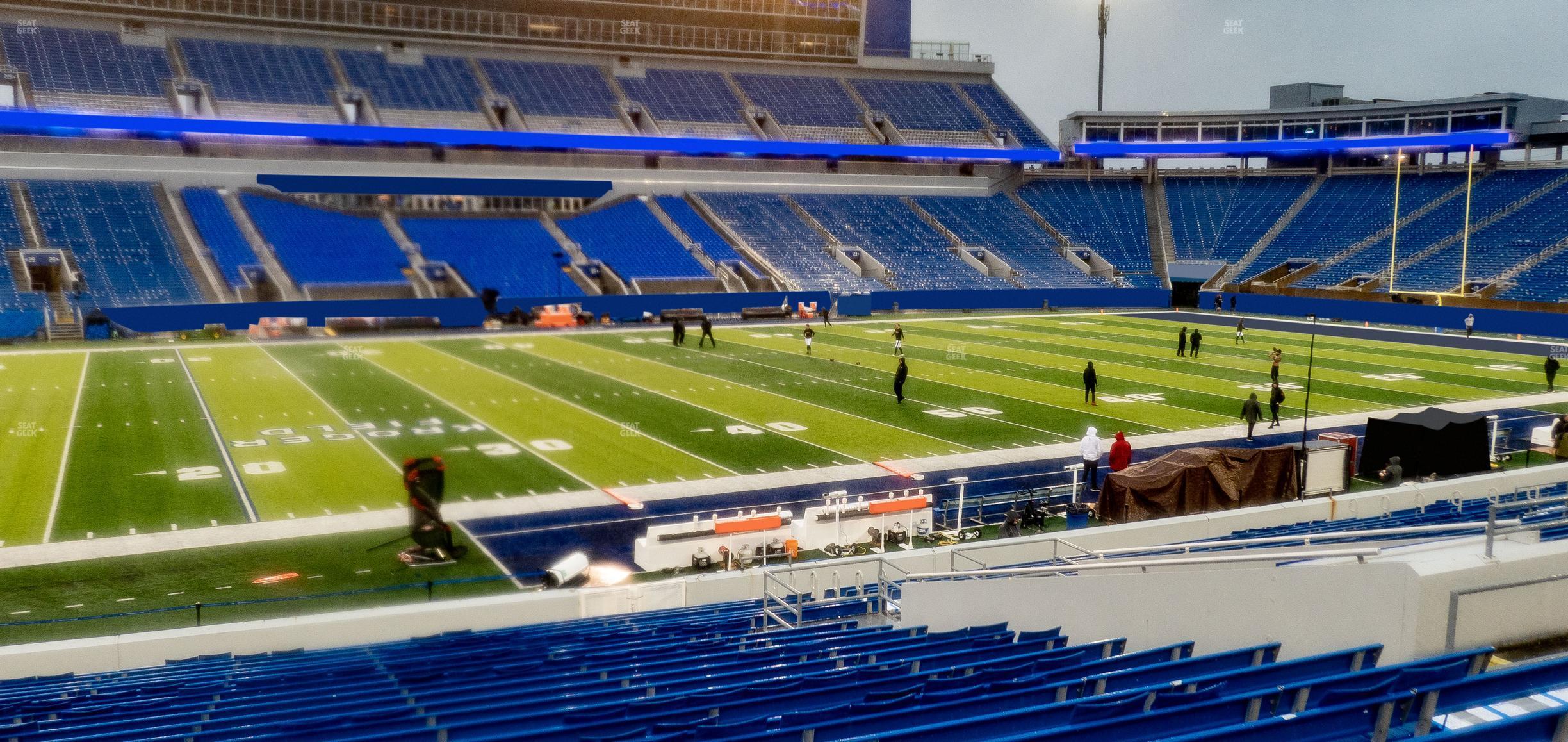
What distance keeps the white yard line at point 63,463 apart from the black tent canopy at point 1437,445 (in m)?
19.9

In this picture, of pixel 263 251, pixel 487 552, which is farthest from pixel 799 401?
pixel 263 251

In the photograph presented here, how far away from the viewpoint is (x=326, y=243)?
4906cm

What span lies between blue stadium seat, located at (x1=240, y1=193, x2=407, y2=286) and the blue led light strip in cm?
4053

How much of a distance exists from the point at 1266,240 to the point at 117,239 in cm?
5466

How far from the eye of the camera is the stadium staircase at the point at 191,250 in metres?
43.4

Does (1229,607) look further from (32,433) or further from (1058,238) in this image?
(1058,238)

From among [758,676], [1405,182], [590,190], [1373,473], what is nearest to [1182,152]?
[1405,182]

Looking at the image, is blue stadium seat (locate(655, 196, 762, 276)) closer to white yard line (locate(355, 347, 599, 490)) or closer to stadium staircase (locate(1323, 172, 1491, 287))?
white yard line (locate(355, 347, 599, 490))

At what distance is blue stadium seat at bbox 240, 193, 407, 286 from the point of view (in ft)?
153

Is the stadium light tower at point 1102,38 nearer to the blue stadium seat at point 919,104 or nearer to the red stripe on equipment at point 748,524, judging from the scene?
the blue stadium seat at point 919,104

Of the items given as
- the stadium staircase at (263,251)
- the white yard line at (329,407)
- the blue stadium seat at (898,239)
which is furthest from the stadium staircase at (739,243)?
the white yard line at (329,407)

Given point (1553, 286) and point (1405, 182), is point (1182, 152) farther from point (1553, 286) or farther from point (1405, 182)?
point (1553, 286)

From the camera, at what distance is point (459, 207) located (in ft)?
185

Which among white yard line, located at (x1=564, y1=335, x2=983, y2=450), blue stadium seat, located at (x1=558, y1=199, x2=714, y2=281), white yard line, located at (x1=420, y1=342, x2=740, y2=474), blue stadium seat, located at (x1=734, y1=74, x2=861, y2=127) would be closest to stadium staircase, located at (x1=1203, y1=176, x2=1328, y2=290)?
blue stadium seat, located at (x1=734, y1=74, x2=861, y2=127)
